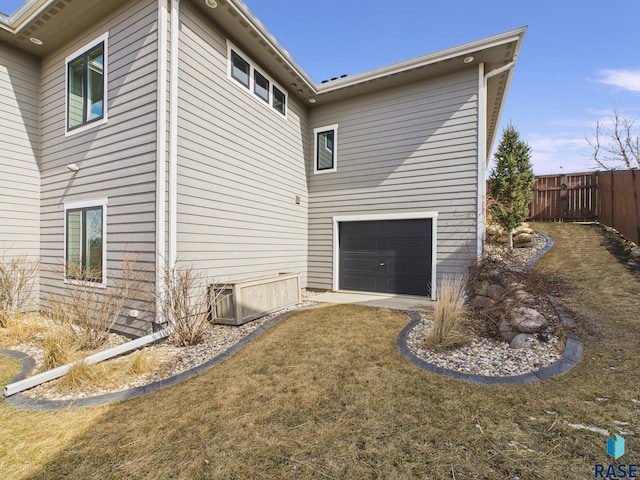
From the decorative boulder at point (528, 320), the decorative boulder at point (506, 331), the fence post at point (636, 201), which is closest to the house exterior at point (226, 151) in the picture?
the decorative boulder at point (528, 320)

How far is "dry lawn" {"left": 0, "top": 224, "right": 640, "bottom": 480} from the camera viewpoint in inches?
79.3

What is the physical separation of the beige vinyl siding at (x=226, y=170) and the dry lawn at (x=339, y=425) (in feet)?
8.06

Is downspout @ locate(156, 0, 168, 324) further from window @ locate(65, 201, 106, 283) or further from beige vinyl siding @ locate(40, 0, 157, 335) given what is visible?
window @ locate(65, 201, 106, 283)

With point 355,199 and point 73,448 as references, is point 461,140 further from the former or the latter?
point 73,448

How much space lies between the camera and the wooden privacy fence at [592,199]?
7167 mm

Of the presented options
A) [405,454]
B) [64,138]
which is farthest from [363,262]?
[64,138]

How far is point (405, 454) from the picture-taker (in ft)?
6.94

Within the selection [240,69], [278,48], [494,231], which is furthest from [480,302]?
Result: [240,69]

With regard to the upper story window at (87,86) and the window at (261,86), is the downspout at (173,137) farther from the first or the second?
the window at (261,86)

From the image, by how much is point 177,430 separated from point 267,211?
16.3 ft

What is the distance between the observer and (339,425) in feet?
8.10

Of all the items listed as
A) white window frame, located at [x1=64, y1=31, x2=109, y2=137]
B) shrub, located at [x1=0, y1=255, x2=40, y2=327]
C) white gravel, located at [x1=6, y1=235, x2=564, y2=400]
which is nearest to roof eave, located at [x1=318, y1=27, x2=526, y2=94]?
white window frame, located at [x1=64, y1=31, x2=109, y2=137]

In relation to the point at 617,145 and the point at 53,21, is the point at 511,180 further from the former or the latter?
the point at 617,145

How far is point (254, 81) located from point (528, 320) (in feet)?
21.7
